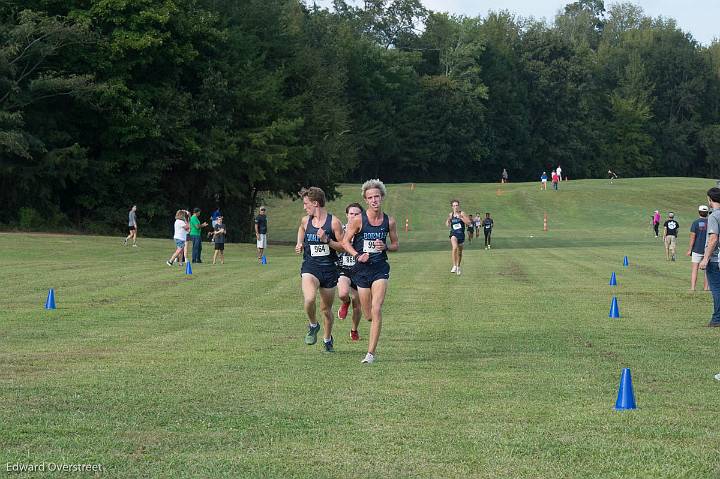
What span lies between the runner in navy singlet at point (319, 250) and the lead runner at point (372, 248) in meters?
0.46

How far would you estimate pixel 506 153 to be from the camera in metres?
118

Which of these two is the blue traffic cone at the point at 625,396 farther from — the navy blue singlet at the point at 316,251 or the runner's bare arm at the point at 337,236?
the navy blue singlet at the point at 316,251

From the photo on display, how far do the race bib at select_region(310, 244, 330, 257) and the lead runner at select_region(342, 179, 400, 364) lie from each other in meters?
0.58

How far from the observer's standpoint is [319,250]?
13547mm

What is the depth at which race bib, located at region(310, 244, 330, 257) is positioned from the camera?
44.4ft

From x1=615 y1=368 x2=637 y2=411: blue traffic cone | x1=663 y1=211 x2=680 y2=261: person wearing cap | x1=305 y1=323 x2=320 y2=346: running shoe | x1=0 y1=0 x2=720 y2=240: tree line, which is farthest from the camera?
x1=0 y1=0 x2=720 y2=240: tree line

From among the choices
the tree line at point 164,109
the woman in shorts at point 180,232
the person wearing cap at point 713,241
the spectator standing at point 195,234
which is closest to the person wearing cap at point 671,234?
the spectator standing at point 195,234

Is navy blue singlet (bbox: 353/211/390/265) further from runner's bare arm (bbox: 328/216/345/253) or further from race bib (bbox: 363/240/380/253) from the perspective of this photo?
runner's bare arm (bbox: 328/216/345/253)

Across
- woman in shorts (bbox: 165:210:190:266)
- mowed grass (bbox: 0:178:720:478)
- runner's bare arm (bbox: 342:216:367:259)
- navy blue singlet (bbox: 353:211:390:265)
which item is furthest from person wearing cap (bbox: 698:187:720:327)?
woman in shorts (bbox: 165:210:190:266)

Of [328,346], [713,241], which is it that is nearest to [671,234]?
[713,241]

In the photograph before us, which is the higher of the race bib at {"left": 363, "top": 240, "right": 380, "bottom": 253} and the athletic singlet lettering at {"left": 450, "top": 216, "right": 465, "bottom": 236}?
the race bib at {"left": 363, "top": 240, "right": 380, "bottom": 253}

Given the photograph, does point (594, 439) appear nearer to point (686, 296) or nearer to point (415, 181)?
point (686, 296)

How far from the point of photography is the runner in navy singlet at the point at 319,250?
13383mm

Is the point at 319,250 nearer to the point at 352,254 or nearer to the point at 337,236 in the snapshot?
the point at 337,236
